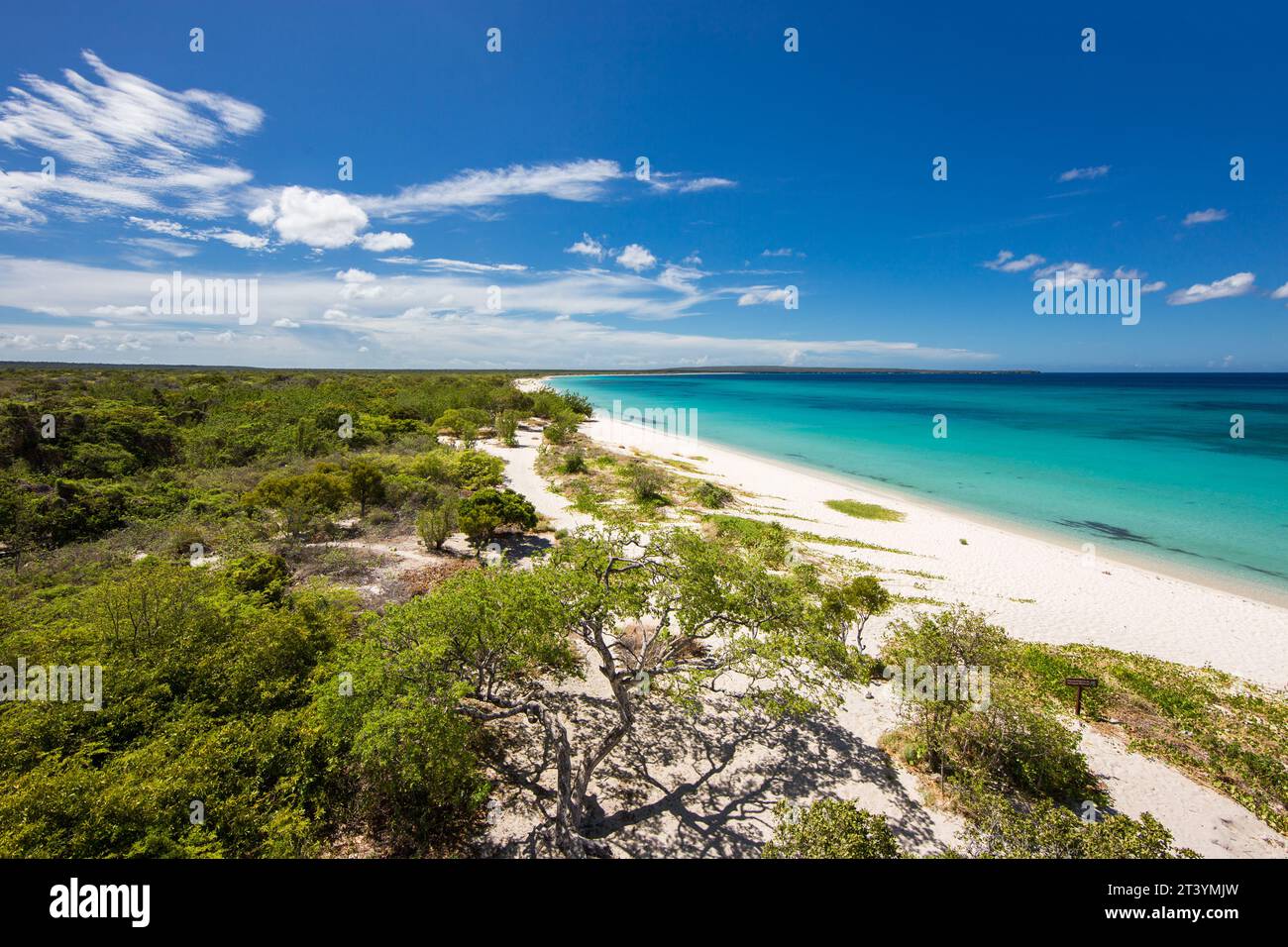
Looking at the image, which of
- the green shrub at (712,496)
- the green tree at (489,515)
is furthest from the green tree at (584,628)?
the green shrub at (712,496)

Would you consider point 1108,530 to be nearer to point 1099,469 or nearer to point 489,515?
point 1099,469

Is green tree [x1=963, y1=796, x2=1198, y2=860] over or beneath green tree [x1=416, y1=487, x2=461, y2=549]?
beneath

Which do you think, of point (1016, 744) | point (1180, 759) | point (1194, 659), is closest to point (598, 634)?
point (1016, 744)

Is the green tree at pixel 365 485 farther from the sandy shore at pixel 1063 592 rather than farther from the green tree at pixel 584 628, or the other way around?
the sandy shore at pixel 1063 592

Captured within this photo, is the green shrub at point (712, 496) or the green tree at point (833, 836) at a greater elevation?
the green shrub at point (712, 496)

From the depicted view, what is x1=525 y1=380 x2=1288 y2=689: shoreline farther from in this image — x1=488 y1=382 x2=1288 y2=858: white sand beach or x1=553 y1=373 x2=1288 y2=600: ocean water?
x1=553 y1=373 x2=1288 y2=600: ocean water

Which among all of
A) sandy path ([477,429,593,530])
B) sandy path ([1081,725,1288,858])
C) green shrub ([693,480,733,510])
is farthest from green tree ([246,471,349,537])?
sandy path ([1081,725,1288,858])

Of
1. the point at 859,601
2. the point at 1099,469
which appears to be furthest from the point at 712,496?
the point at 1099,469

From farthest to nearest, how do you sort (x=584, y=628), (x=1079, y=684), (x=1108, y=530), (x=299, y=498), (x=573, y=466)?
(x=573, y=466), (x=1108, y=530), (x=299, y=498), (x=1079, y=684), (x=584, y=628)
